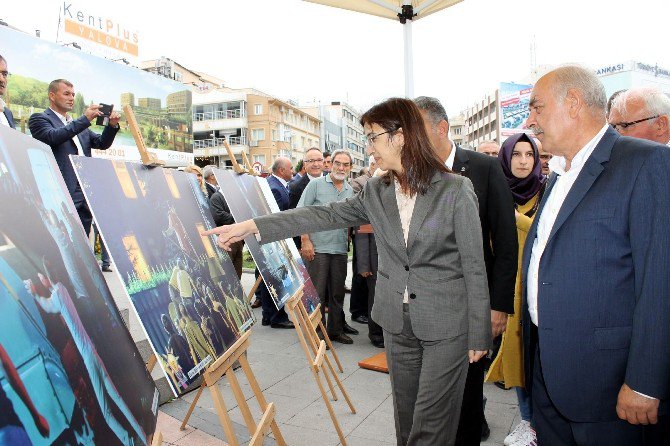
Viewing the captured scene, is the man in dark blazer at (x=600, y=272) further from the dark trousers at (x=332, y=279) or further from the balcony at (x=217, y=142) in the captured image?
the balcony at (x=217, y=142)

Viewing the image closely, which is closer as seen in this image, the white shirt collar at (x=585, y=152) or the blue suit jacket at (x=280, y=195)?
the white shirt collar at (x=585, y=152)

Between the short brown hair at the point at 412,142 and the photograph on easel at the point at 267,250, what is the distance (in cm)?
132

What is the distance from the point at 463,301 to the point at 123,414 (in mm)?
→ 1290

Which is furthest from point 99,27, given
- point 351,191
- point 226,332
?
point 226,332

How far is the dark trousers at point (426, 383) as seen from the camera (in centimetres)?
188

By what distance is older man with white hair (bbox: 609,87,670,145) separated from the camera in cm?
258

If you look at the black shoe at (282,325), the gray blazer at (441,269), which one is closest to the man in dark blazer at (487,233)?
the gray blazer at (441,269)

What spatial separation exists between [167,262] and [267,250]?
51.2 inches

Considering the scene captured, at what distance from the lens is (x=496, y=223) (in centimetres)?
242

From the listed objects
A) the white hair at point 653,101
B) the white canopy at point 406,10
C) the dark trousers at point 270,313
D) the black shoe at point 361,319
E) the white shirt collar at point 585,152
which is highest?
the white canopy at point 406,10

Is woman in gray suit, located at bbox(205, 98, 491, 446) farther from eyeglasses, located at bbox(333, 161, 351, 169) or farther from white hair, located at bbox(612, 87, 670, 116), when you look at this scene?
eyeglasses, located at bbox(333, 161, 351, 169)

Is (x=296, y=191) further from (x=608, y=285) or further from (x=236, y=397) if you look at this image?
(x=608, y=285)

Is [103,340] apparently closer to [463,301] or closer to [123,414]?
A: [123,414]

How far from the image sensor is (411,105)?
200 centimetres
